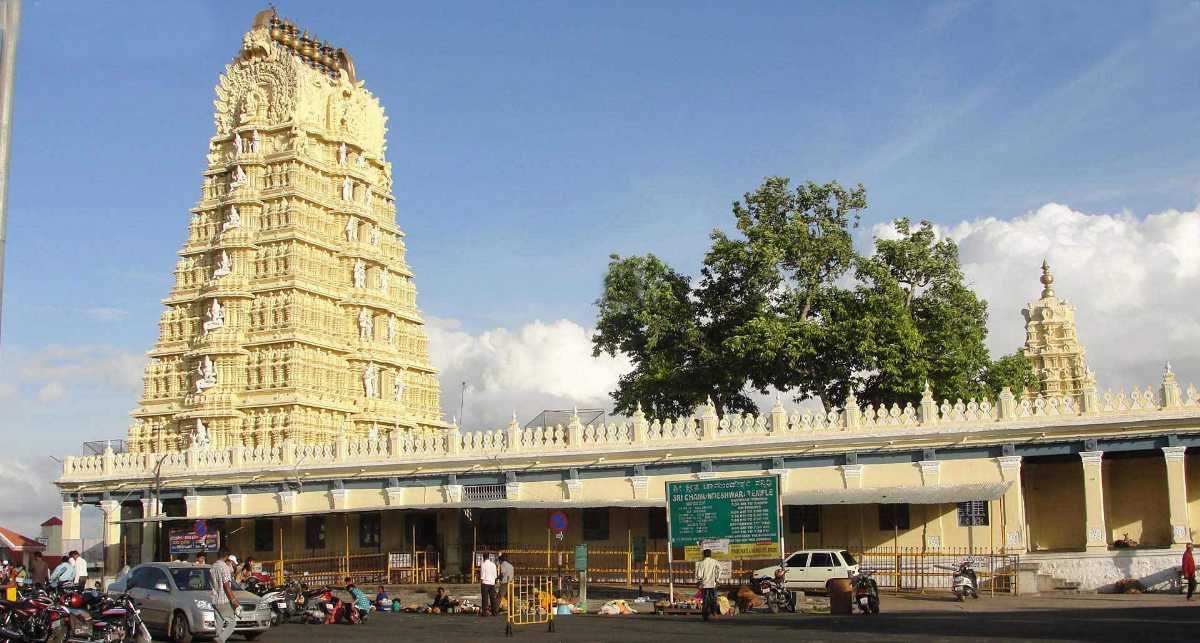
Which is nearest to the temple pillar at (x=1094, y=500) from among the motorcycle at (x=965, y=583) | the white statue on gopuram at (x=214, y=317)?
the motorcycle at (x=965, y=583)

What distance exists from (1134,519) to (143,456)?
114ft

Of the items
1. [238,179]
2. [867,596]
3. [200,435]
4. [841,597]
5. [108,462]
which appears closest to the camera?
[867,596]

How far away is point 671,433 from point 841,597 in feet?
37.4

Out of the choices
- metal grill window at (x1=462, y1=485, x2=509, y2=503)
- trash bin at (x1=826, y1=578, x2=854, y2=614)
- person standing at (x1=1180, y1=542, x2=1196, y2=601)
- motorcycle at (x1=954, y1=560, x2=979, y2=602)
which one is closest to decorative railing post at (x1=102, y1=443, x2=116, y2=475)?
metal grill window at (x1=462, y1=485, x2=509, y2=503)

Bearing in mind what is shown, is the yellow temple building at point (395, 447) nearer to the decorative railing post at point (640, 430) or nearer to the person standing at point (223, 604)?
the decorative railing post at point (640, 430)

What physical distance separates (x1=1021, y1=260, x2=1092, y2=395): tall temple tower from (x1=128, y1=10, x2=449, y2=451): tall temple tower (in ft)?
117

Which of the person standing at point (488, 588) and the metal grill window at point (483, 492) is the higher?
the metal grill window at point (483, 492)

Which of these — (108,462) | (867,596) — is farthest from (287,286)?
(867,596)

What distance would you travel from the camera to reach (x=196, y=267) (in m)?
56.2

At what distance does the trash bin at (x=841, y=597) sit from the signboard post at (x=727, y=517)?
5.96ft

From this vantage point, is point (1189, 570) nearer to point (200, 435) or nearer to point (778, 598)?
point (778, 598)

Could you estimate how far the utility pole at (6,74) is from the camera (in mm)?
9680

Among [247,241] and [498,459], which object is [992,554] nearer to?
[498,459]

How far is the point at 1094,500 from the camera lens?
3294cm
